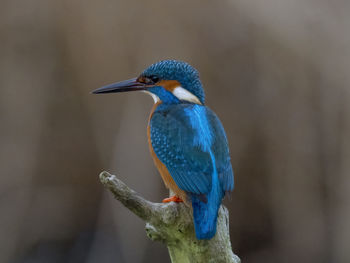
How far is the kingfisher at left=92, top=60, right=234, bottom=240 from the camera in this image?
79.4 inches

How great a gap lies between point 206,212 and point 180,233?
0.17 m

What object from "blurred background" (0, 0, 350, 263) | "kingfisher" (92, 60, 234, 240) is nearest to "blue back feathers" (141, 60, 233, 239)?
"kingfisher" (92, 60, 234, 240)

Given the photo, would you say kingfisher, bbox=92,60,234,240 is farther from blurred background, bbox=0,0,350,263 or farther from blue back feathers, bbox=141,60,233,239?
blurred background, bbox=0,0,350,263

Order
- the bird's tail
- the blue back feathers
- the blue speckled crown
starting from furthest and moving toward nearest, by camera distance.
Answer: the blue speckled crown < the blue back feathers < the bird's tail

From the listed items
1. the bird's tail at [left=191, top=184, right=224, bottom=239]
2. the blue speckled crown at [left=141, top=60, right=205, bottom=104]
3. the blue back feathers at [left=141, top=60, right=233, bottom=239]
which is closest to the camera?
the bird's tail at [left=191, top=184, right=224, bottom=239]

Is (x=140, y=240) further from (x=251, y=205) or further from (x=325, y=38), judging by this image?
(x=325, y=38)

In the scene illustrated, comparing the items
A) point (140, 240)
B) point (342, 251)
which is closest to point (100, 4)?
point (140, 240)

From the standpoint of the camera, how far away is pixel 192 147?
2.14 m

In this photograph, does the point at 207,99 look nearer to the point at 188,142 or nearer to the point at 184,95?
the point at 184,95

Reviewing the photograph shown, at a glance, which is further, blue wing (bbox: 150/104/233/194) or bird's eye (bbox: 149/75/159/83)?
bird's eye (bbox: 149/75/159/83)

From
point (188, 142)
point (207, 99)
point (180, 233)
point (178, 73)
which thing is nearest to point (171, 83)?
point (178, 73)

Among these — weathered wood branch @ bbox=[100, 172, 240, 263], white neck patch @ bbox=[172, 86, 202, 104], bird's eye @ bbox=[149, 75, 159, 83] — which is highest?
bird's eye @ bbox=[149, 75, 159, 83]

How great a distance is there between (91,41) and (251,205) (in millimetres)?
1580

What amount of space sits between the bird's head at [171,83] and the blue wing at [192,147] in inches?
4.4
